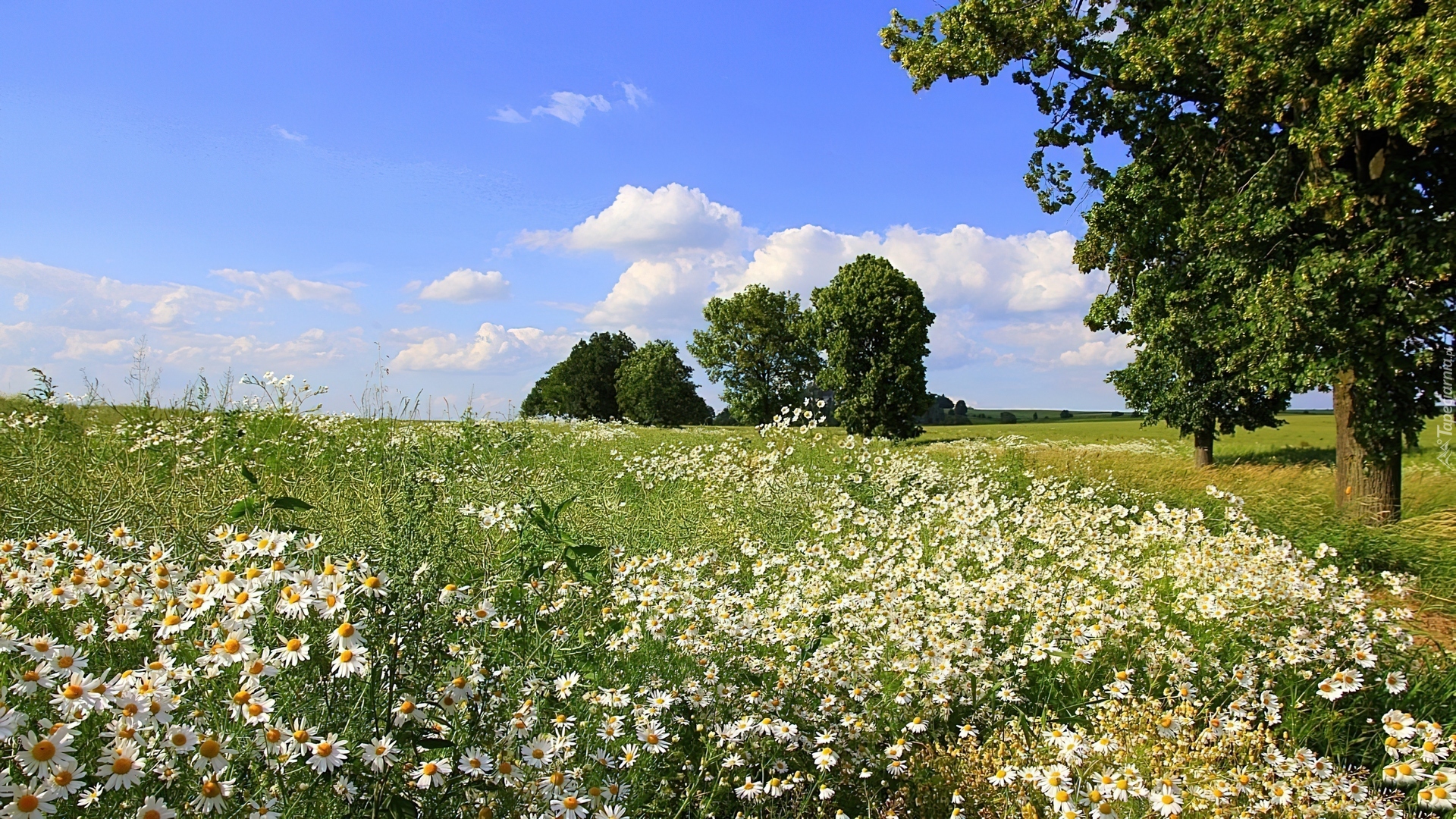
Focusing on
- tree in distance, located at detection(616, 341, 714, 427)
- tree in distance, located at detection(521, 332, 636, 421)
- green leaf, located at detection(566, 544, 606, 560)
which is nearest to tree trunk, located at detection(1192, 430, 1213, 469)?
green leaf, located at detection(566, 544, 606, 560)

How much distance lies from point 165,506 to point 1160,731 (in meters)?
5.28

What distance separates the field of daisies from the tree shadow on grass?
14.7 m

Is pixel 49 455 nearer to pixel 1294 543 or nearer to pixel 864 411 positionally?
pixel 1294 543

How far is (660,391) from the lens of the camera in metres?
42.9

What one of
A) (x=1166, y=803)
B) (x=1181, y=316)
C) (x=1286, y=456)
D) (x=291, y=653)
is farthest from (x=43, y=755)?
(x=1286, y=456)

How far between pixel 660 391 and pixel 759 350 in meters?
7.18

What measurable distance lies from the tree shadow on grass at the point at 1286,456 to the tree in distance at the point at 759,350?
1961 cm

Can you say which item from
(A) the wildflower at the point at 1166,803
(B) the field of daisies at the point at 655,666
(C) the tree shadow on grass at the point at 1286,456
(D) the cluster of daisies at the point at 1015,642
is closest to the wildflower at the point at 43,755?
(B) the field of daisies at the point at 655,666

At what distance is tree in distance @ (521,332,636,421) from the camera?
50.4 meters

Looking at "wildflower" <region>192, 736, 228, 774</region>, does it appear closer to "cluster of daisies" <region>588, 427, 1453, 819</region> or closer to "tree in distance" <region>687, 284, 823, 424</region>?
"cluster of daisies" <region>588, 427, 1453, 819</region>

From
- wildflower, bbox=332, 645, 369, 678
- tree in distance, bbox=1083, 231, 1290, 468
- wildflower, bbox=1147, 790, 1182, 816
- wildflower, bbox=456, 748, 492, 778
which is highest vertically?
tree in distance, bbox=1083, 231, 1290, 468

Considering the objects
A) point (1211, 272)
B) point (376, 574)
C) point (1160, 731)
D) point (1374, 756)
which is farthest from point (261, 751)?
point (1211, 272)

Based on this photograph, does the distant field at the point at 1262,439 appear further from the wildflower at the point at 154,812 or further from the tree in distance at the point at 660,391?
the wildflower at the point at 154,812

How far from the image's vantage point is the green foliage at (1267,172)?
7910 mm
